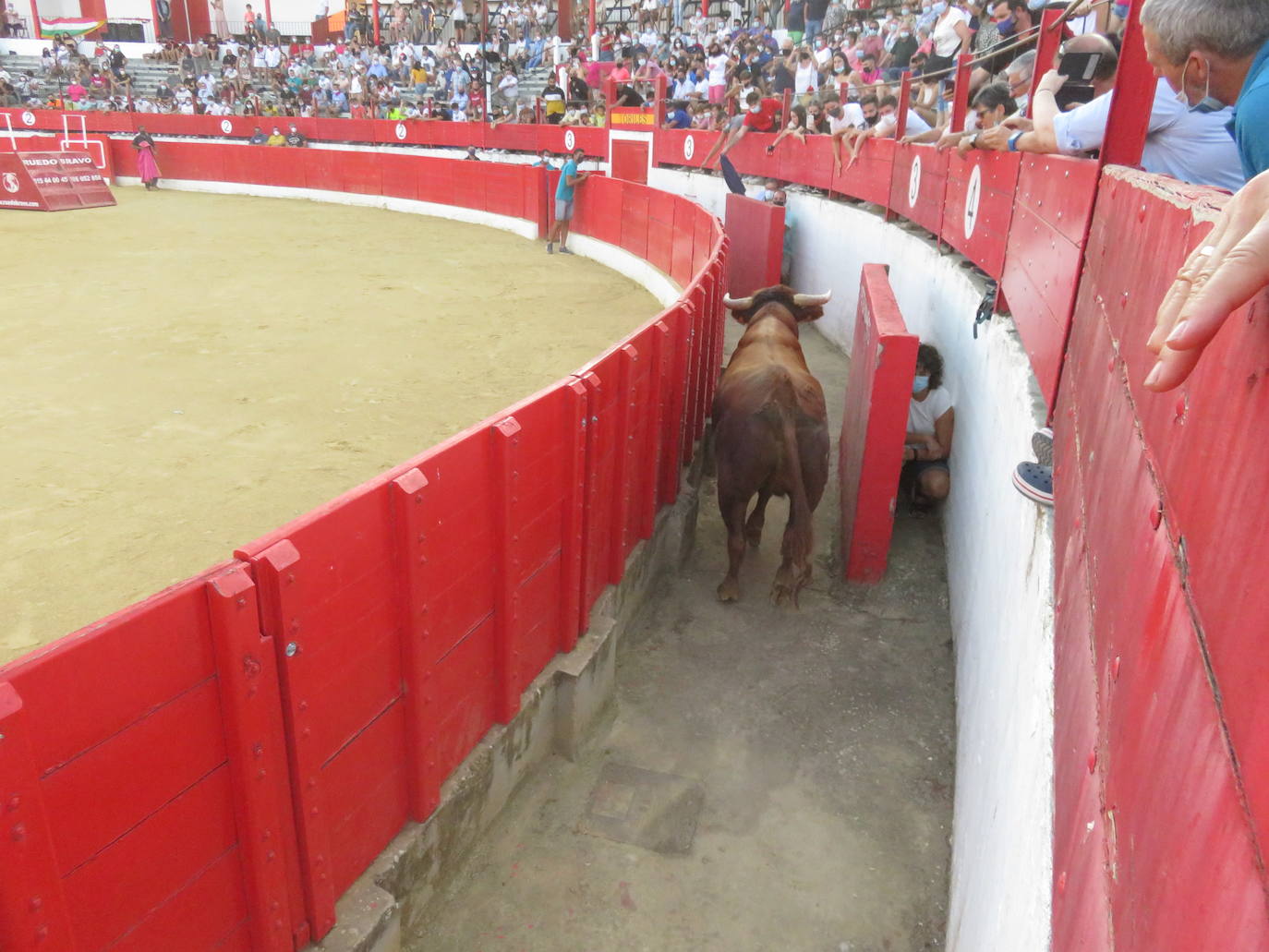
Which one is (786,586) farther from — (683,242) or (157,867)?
(683,242)

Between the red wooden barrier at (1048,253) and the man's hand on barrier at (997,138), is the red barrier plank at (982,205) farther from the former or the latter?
the red wooden barrier at (1048,253)

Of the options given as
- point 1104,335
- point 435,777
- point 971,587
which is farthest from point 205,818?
point 971,587

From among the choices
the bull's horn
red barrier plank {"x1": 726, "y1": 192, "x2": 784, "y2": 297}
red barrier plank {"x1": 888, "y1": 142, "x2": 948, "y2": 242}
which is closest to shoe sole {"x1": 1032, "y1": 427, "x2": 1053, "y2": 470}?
the bull's horn

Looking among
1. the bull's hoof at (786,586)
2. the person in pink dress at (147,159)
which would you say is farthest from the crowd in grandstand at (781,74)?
the person in pink dress at (147,159)

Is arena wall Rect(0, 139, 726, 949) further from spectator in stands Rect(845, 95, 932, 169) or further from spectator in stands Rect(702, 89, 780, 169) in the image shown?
spectator in stands Rect(702, 89, 780, 169)

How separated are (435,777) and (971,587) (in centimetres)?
229

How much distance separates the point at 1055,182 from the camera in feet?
11.4

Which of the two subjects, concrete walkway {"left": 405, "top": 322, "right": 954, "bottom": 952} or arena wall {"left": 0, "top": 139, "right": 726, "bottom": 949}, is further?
concrete walkway {"left": 405, "top": 322, "right": 954, "bottom": 952}

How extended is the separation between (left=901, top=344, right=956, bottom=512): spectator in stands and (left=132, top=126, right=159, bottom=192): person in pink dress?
2380 centimetres

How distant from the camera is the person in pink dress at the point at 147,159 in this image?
77.6 ft

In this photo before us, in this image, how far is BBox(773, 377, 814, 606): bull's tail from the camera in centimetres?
432

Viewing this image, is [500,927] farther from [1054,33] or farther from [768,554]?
[1054,33]

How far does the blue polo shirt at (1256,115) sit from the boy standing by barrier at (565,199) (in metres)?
13.6

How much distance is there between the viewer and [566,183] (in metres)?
14.5
